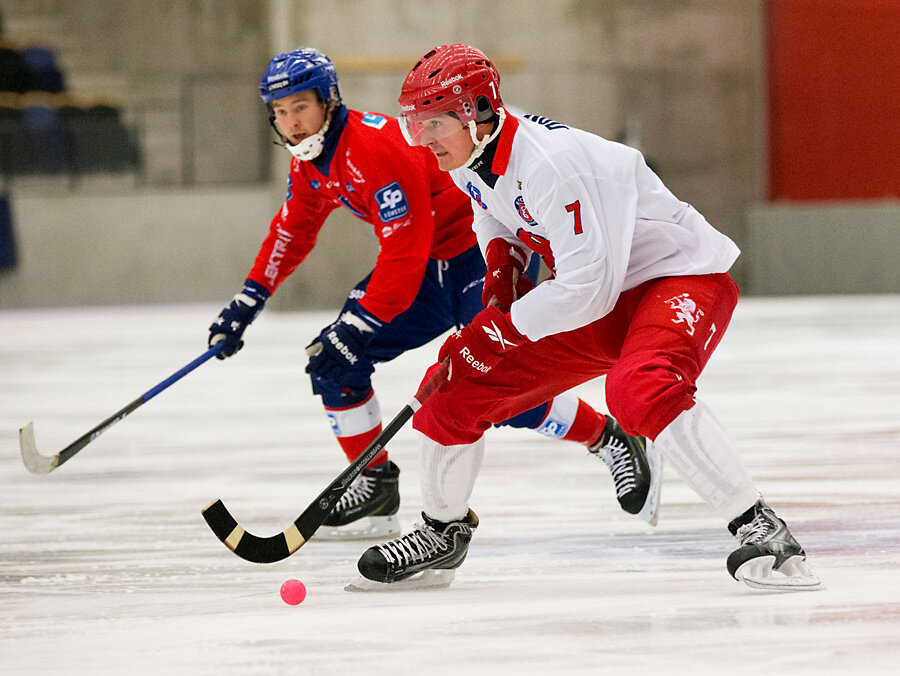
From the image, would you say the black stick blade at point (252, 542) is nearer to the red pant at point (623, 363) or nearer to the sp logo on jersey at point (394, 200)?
the red pant at point (623, 363)

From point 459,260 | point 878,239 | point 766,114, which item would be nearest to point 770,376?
point 459,260

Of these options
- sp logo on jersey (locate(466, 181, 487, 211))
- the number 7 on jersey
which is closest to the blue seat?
sp logo on jersey (locate(466, 181, 487, 211))

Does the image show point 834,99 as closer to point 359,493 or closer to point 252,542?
point 359,493

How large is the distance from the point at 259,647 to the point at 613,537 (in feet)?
3.63

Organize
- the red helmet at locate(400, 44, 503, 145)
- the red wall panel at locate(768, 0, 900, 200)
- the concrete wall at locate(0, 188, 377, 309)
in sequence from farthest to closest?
the concrete wall at locate(0, 188, 377, 309), the red wall panel at locate(768, 0, 900, 200), the red helmet at locate(400, 44, 503, 145)

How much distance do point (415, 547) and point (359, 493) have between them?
63 centimetres

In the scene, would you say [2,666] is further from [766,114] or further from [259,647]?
[766,114]

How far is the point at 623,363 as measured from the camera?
233 cm

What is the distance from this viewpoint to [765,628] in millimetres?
2088

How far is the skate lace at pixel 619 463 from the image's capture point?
311cm

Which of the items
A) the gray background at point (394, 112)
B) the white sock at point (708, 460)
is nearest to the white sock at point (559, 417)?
the white sock at point (708, 460)

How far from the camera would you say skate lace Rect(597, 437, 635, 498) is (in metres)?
3.11

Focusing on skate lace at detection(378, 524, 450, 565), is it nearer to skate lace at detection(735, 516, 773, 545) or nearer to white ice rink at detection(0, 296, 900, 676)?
white ice rink at detection(0, 296, 900, 676)

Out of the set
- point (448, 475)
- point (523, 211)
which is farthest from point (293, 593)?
point (523, 211)
